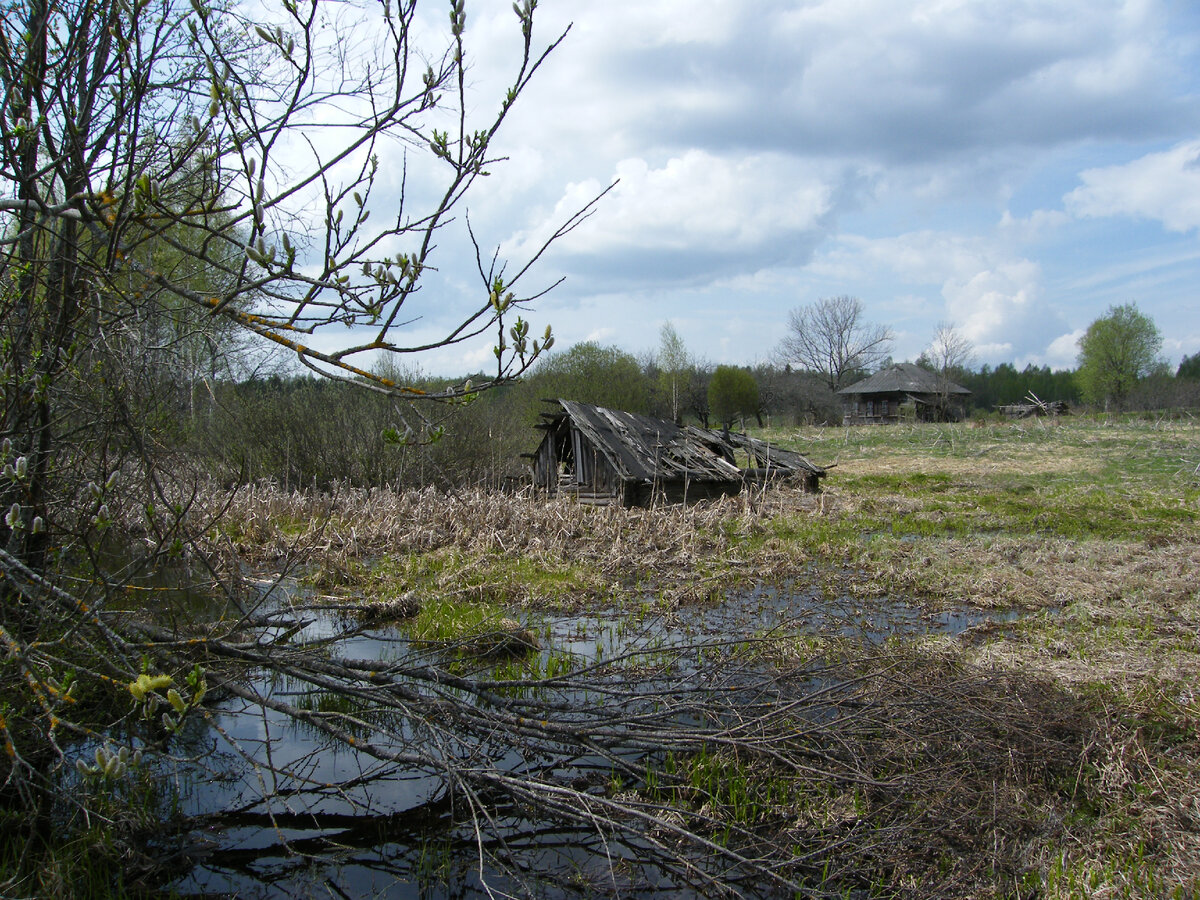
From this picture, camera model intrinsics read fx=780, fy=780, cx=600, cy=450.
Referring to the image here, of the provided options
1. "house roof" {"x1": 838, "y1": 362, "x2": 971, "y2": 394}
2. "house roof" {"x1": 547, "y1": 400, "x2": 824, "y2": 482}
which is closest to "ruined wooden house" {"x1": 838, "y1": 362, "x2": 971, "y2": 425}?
"house roof" {"x1": 838, "y1": 362, "x2": 971, "y2": 394}

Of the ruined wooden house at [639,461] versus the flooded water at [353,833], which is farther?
the ruined wooden house at [639,461]

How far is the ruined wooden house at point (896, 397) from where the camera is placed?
2063 inches

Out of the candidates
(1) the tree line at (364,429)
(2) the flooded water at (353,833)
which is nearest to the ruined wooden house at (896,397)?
(1) the tree line at (364,429)

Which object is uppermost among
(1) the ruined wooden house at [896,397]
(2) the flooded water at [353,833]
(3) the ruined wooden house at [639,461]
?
(1) the ruined wooden house at [896,397]

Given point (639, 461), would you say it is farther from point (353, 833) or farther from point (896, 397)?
point (896, 397)

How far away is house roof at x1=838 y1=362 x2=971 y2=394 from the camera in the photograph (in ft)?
179

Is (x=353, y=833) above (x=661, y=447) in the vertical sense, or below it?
below

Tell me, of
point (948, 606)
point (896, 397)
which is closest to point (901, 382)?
point (896, 397)

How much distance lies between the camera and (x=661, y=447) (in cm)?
1711

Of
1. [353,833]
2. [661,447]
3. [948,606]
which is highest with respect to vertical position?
[661,447]

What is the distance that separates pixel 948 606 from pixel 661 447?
9.25 metres

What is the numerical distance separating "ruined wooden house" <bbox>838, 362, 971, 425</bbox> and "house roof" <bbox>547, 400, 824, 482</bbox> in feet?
110

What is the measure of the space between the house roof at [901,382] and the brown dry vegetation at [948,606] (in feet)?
112

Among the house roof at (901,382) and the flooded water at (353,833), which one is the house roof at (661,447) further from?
the house roof at (901,382)
